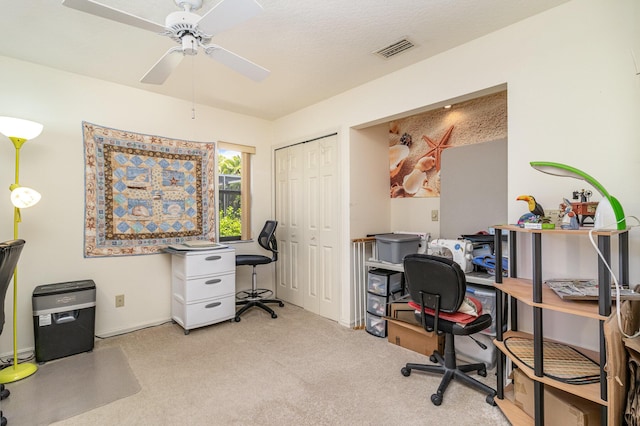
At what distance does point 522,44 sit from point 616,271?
1.51m

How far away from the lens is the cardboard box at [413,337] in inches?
99.0

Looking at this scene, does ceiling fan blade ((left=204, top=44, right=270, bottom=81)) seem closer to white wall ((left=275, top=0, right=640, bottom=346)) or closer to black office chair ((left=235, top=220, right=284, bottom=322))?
white wall ((left=275, top=0, right=640, bottom=346))

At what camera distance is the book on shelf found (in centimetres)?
137

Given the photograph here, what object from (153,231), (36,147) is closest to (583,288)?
(153,231)

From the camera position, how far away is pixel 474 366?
7.14 ft

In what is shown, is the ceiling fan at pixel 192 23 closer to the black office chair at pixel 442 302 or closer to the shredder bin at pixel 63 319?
the black office chair at pixel 442 302

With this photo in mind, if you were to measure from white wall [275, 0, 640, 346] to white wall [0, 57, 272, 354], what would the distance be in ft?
9.87

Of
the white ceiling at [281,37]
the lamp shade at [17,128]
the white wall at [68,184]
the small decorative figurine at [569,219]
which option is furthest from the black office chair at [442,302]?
the lamp shade at [17,128]

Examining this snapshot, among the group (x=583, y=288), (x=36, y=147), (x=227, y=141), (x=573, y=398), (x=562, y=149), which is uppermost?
(x=227, y=141)

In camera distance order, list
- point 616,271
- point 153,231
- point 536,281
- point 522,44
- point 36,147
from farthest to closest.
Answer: point 153,231 < point 36,147 < point 522,44 < point 616,271 < point 536,281

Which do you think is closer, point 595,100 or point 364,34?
point 595,100

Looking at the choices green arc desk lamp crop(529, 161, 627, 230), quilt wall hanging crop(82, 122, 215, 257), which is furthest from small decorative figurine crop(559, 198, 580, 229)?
quilt wall hanging crop(82, 122, 215, 257)

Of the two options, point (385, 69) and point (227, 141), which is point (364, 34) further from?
point (227, 141)

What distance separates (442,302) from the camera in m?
1.95
